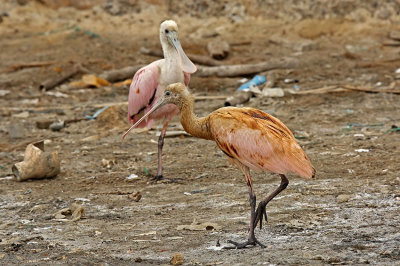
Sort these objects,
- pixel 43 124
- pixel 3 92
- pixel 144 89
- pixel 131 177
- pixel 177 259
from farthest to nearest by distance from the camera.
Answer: pixel 3 92 → pixel 43 124 → pixel 144 89 → pixel 131 177 → pixel 177 259

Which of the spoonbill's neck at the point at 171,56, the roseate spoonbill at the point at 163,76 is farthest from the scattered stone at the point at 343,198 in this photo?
the spoonbill's neck at the point at 171,56

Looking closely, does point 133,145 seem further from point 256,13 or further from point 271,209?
point 256,13

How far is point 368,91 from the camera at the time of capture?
11898 mm

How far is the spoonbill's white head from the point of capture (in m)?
8.41

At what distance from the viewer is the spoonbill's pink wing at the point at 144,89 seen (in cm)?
843

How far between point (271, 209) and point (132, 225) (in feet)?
4.07

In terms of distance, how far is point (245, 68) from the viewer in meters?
14.1

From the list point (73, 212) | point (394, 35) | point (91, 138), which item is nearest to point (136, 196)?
point (73, 212)

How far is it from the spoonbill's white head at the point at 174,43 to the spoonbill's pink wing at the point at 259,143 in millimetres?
2931

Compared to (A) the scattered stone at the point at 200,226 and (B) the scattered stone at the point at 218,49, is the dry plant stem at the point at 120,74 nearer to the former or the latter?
(B) the scattered stone at the point at 218,49

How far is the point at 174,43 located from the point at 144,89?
0.65 meters

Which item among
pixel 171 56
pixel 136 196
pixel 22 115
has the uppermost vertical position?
pixel 171 56

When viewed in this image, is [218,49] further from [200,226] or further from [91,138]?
[200,226]

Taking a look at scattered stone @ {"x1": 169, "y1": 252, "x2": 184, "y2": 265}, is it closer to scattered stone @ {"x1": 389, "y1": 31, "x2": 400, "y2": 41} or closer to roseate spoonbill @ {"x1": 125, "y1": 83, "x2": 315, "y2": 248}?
roseate spoonbill @ {"x1": 125, "y1": 83, "x2": 315, "y2": 248}
